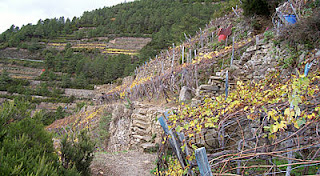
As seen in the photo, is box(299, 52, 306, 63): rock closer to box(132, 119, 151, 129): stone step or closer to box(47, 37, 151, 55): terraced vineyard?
box(132, 119, 151, 129): stone step

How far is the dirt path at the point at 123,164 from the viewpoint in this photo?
13.5 ft

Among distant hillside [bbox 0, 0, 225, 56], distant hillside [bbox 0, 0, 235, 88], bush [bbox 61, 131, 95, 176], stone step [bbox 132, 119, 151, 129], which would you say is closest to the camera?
bush [bbox 61, 131, 95, 176]

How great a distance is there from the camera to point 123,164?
464cm

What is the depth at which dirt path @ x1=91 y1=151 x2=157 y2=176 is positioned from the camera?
4.12 metres

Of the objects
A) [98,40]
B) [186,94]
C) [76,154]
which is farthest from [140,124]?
[98,40]

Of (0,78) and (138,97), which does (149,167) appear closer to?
(138,97)

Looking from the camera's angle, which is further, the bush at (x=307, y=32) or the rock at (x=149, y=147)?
the rock at (x=149, y=147)

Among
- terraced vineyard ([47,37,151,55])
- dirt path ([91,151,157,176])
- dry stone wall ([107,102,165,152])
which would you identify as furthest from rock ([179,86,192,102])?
terraced vineyard ([47,37,151,55])

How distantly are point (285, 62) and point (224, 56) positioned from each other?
2.16m

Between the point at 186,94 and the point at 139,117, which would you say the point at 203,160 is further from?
the point at 139,117

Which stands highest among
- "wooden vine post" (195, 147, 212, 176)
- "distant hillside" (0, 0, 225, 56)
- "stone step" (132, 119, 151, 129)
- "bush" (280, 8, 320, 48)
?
"distant hillside" (0, 0, 225, 56)

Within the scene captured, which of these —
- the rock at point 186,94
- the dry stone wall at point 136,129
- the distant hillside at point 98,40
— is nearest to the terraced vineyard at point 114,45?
the distant hillside at point 98,40

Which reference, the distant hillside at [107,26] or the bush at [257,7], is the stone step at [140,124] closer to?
the bush at [257,7]

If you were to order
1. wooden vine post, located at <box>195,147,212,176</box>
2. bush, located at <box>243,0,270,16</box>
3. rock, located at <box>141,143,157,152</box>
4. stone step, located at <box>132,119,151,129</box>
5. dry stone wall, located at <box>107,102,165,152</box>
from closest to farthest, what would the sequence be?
1. wooden vine post, located at <box>195,147,212,176</box>
2. rock, located at <box>141,143,157,152</box>
3. dry stone wall, located at <box>107,102,165,152</box>
4. stone step, located at <box>132,119,151,129</box>
5. bush, located at <box>243,0,270,16</box>
